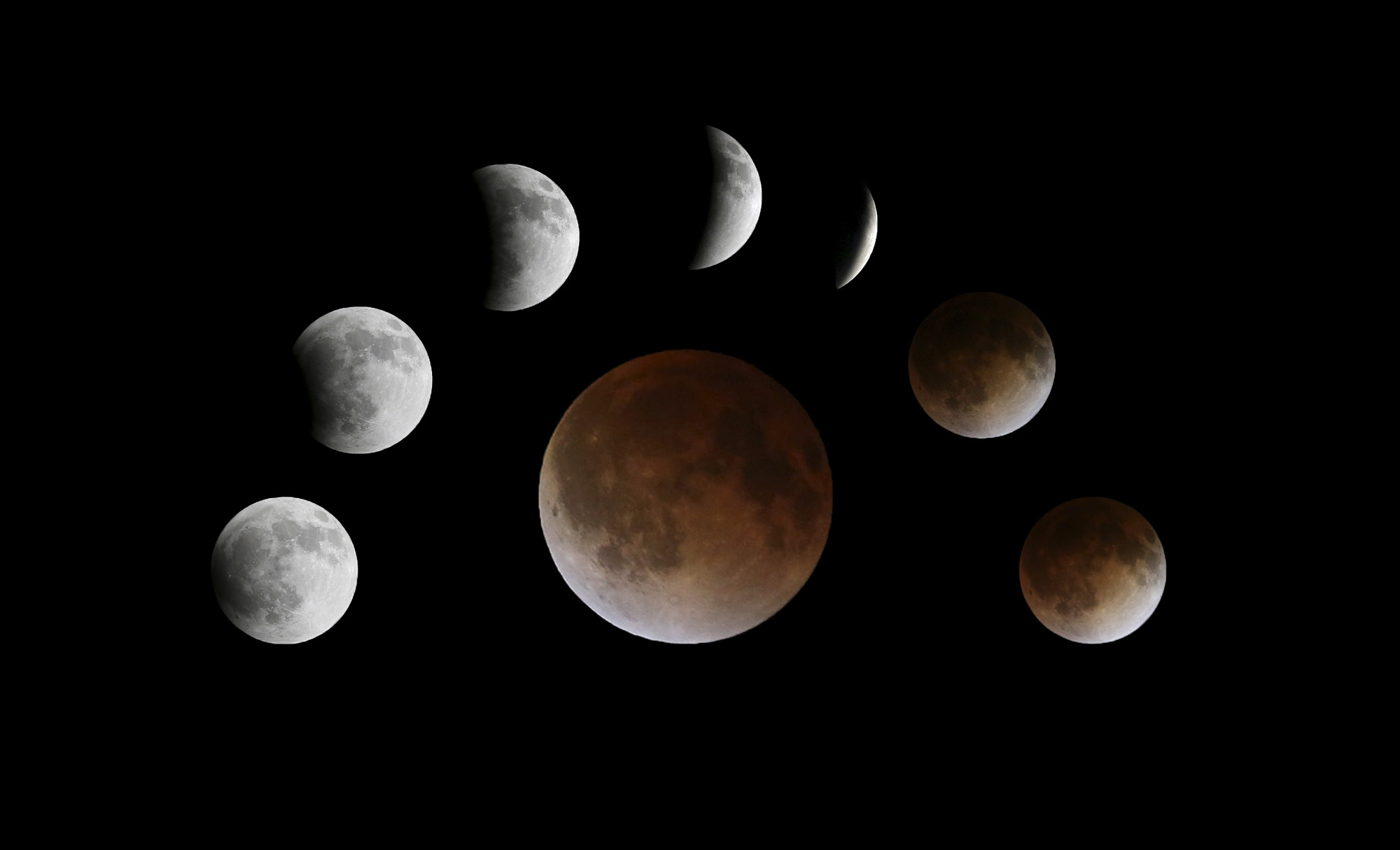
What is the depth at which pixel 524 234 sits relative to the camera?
7941mm

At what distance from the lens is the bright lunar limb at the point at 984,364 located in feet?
27.7

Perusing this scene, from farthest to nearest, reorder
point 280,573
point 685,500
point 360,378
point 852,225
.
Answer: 1. point 852,225
2. point 360,378
3. point 280,573
4. point 685,500

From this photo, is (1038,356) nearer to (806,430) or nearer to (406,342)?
(806,430)

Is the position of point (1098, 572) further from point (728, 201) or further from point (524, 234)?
point (524, 234)

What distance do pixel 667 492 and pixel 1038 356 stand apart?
4.19 m

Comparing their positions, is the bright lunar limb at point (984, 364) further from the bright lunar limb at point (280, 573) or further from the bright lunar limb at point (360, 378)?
the bright lunar limb at point (280, 573)

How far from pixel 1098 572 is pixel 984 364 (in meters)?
2.18

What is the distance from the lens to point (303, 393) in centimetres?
763

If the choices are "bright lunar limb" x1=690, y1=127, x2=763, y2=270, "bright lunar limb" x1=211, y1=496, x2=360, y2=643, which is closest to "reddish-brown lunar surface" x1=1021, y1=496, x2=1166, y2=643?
"bright lunar limb" x1=690, y1=127, x2=763, y2=270

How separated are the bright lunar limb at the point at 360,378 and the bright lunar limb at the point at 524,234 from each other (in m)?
0.97

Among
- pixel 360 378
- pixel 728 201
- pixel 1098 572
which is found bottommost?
pixel 360 378

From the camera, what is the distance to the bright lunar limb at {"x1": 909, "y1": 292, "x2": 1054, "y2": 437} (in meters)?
8.45

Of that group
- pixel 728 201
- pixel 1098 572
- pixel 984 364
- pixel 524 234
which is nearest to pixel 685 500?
pixel 524 234

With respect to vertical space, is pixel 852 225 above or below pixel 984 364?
above
